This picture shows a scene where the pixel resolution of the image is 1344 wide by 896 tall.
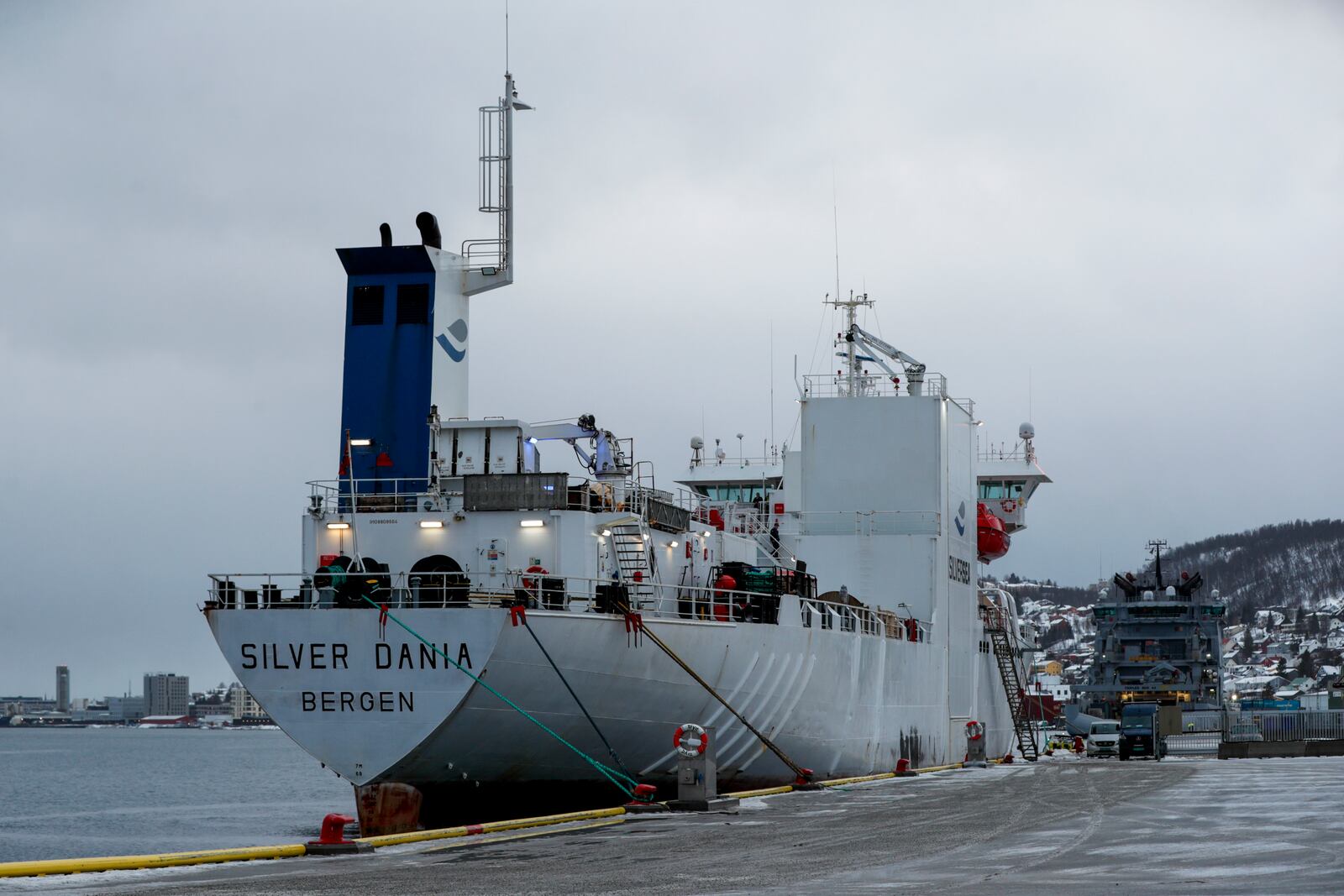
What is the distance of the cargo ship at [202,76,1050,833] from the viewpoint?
21422 mm

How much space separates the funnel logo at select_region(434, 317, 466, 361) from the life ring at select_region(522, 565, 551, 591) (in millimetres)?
6542

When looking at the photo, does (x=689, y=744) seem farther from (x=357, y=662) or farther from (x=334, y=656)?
(x=334, y=656)

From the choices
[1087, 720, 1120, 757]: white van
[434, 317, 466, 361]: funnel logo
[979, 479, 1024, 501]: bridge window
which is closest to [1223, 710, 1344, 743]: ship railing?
[1087, 720, 1120, 757]: white van

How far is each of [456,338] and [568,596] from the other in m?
8.36

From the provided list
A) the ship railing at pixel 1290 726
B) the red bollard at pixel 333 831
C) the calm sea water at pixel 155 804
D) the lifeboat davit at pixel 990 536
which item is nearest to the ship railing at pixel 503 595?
the red bollard at pixel 333 831

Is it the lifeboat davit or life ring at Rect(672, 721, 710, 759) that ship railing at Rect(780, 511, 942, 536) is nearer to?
the lifeboat davit

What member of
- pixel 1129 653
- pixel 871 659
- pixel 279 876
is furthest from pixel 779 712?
pixel 1129 653

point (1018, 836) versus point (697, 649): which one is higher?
point (697, 649)

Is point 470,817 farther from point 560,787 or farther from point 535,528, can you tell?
point 535,528

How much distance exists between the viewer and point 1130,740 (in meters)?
43.2

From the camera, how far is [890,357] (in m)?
40.5

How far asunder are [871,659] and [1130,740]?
14.5 metres

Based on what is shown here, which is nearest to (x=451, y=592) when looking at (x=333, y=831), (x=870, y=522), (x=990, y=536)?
(x=333, y=831)

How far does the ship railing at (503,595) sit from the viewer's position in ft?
71.5
